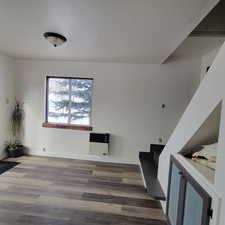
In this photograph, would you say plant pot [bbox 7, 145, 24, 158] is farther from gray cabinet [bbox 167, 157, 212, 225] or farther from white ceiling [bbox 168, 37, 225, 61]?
white ceiling [bbox 168, 37, 225, 61]

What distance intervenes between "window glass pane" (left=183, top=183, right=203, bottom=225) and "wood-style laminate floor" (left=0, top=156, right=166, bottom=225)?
768mm

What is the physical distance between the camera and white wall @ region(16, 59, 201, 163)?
3771mm

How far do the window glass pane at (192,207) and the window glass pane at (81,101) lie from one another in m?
3.00

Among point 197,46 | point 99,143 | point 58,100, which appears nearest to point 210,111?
point 197,46

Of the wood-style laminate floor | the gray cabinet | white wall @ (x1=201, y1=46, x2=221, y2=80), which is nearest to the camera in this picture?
the gray cabinet

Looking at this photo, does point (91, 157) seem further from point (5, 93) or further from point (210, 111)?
point (210, 111)

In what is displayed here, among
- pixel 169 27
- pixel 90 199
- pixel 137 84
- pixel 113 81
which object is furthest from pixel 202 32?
pixel 90 199

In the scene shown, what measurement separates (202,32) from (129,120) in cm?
225

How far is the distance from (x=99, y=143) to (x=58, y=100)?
1.52m

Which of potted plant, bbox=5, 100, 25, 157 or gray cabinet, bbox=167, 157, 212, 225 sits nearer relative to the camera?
gray cabinet, bbox=167, 157, 212, 225

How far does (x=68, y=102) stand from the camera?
4.13 m

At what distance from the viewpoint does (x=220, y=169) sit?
981 mm

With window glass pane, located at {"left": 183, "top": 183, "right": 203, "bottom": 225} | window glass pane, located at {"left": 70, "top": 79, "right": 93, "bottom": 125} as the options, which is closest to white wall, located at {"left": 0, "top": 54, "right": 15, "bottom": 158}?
window glass pane, located at {"left": 70, "top": 79, "right": 93, "bottom": 125}

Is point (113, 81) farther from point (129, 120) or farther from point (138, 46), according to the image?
point (138, 46)
